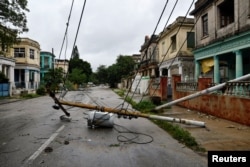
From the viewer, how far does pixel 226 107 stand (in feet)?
34.3

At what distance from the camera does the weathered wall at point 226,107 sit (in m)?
9.10

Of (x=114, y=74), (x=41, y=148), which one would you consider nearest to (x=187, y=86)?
(x=41, y=148)

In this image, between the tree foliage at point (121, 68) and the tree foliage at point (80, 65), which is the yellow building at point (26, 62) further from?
the tree foliage at point (80, 65)

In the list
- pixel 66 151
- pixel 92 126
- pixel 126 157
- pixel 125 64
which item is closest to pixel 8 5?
pixel 92 126

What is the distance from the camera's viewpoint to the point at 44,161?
5117 millimetres

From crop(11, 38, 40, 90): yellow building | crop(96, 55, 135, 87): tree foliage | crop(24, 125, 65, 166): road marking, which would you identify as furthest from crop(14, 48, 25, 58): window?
crop(24, 125, 65, 166): road marking

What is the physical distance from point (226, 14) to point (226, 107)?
8283mm

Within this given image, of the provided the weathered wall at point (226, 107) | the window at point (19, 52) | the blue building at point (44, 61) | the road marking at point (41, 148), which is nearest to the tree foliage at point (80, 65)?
the blue building at point (44, 61)

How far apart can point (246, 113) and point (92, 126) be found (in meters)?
5.73

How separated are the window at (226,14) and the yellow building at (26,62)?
3484 cm

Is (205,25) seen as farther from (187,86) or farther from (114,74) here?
(114,74)

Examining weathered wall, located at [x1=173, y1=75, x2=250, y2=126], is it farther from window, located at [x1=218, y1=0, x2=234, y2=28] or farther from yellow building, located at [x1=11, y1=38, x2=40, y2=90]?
yellow building, located at [x1=11, y1=38, x2=40, y2=90]

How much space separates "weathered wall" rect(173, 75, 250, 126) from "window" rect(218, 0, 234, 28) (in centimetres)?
597

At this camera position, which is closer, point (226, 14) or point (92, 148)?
point (92, 148)
